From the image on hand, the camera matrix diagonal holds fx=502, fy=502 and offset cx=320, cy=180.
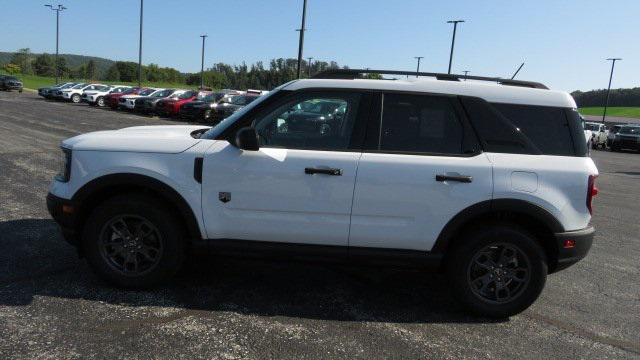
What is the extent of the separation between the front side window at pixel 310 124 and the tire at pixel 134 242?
1.05 metres

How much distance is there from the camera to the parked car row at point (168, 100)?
23.6m

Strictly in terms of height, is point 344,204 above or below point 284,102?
below

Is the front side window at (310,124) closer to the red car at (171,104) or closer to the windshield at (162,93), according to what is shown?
the red car at (171,104)

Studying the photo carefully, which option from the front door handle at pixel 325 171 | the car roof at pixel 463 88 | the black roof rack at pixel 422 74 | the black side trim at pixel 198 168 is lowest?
the black side trim at pixel 198 168

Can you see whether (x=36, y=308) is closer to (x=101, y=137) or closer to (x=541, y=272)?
(x=101, y=137)

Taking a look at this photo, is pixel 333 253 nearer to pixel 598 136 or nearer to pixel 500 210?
pixel 500 210

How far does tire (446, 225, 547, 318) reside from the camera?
3.99 m

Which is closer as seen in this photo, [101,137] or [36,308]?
[36,308]

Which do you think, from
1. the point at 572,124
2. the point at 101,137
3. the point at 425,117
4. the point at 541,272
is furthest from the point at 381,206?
the point at 101,137

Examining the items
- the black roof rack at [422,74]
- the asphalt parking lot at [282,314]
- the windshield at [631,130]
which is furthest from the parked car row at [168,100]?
the windshield at [631,130]

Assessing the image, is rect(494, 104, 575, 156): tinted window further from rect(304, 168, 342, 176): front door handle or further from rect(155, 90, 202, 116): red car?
rect(155, 90, 202, 116): red car

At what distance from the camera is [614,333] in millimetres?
3965

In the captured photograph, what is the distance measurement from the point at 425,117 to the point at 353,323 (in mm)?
1723

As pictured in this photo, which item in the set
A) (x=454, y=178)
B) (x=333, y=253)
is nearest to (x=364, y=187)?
(x=333, y=253)
